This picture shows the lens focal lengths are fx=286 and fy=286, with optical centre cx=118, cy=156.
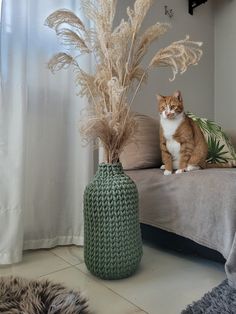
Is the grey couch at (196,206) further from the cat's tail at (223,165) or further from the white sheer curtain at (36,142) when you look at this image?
the white sheer curtain at (36,142)

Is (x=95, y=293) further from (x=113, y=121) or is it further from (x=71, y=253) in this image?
(x=113, y=121)

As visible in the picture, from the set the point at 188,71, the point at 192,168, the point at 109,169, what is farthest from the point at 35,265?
the point at 188,71

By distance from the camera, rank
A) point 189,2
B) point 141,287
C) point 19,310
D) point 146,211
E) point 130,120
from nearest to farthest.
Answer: point 19,310, point 141,287, point 130,120, point 146,211, point 189,2

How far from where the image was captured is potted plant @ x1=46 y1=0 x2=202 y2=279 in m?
1.07

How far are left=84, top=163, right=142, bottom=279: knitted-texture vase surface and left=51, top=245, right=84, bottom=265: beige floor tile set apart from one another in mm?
182

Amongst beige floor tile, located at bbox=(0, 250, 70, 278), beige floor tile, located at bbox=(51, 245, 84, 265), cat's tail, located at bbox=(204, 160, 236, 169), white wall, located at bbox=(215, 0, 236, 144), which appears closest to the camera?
beige floor tile, located at bbox=(0, 250, 70, 278)

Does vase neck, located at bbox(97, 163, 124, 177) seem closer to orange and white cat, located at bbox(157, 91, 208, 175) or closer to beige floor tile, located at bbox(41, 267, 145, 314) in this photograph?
orange and white cat, located at bbox(157, 91, 208, 175)

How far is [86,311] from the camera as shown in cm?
86

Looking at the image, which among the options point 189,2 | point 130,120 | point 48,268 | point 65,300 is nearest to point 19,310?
point 65,300

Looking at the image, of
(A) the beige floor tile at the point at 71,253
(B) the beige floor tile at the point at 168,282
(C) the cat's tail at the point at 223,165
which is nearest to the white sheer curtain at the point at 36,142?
(A) the beige floor tile at the point at 71,253

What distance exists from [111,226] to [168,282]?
0.98 feet

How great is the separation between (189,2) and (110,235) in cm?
200

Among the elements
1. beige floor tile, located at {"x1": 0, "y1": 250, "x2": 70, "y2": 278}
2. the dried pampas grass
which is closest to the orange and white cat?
the dried pampas grass

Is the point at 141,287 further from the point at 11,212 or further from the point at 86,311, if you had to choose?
the point at 11,212
